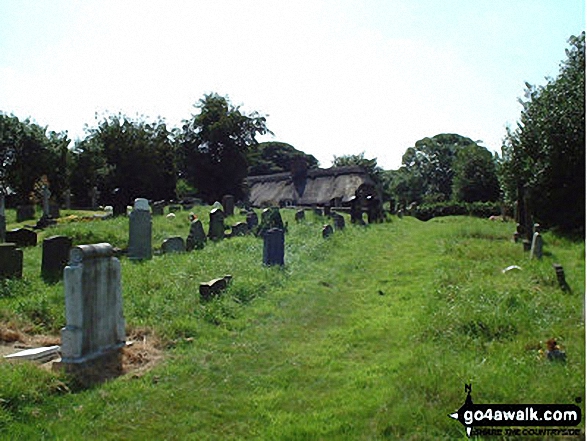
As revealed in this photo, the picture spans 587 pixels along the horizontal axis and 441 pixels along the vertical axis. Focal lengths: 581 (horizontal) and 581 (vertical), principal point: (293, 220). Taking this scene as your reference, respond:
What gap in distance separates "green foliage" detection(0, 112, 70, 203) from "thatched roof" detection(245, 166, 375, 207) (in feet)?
57.1

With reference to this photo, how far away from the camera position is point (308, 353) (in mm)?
7152

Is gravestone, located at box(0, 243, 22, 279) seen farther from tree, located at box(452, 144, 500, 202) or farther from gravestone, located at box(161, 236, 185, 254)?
tree, located at box(452, 144, 500, 202)

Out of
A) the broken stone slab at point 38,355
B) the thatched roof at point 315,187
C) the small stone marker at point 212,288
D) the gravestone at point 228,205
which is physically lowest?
the broken stone slab at point 38,355

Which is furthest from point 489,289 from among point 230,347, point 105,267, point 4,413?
point 4,413

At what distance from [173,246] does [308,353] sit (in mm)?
8591

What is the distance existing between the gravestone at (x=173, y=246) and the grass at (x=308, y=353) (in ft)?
5.52

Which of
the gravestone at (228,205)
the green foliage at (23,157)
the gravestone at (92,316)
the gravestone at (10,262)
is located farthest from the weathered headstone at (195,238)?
the green foliage at (23,157)

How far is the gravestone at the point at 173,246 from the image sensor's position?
14.9 meters

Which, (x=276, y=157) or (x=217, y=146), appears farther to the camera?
(x=276, y=157)

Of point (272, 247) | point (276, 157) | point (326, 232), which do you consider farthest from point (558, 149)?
point (276, 157)

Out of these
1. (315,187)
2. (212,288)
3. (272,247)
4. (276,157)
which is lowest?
(212,288)

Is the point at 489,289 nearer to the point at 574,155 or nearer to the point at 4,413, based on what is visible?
the point at 4,413

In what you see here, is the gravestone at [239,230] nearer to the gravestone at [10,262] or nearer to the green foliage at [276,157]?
the gravestone at [10,262]

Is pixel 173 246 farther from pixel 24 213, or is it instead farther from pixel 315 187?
pixel 315 187
